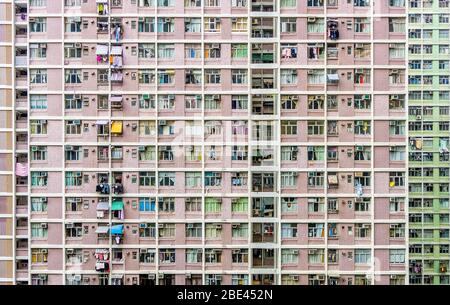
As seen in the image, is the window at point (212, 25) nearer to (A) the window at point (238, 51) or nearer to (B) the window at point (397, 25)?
(A) the window at point (238, 51)

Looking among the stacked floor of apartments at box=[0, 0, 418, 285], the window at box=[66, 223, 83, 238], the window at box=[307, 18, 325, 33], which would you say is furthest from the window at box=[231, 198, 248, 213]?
the window at box=[307, 18, 325, 33]

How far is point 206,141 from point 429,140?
0.72 m

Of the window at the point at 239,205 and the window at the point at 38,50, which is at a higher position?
the window at the point at 38,50

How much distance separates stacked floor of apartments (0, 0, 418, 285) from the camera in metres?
1.46

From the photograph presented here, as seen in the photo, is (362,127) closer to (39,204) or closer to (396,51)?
(396,51)

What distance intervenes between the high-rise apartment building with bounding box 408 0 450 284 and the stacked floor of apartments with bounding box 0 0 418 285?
0.03 metres

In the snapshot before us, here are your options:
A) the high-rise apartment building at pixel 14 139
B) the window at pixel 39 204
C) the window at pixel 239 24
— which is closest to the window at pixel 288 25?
the window at pixel 239 24

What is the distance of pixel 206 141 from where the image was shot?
144 cm

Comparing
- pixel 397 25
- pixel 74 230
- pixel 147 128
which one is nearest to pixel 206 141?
pixel 147 128

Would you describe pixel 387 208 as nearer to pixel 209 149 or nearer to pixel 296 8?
pixel 209 149

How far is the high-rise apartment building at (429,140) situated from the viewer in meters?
1.43

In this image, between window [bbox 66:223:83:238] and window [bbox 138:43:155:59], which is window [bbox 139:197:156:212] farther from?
window [bbox 138:43:155:59]

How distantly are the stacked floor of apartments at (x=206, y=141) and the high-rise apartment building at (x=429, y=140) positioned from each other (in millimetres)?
32

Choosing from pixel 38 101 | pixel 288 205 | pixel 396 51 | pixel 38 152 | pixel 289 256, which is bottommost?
pixel 289 256
